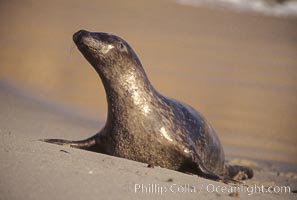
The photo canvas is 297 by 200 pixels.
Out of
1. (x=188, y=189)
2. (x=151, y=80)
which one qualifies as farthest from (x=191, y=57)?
(x=188, y=189)

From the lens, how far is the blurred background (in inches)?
480

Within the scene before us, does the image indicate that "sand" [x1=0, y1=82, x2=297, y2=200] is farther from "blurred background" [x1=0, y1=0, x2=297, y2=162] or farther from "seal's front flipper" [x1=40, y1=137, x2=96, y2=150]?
"blurred background" [x1=0, y1=0, x2=297, y2=162]

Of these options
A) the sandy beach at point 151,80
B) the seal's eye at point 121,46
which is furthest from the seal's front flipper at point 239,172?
the seal's eye at point 121,46

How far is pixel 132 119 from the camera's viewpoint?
20.1 feet

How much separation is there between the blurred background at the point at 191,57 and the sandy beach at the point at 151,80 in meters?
0.04

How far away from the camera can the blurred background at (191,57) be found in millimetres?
12188

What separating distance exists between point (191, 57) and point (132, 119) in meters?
12.4

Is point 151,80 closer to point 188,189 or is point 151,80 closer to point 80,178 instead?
point 188,189

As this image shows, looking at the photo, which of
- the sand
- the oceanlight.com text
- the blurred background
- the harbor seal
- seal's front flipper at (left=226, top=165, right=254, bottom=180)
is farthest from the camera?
the blurred background

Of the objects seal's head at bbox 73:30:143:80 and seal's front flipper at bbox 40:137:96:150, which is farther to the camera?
seal's front flipper at bbox 40:137:96:150

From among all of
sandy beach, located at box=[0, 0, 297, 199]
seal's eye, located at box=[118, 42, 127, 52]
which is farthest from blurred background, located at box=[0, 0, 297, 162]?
seal's eye, located at box=[118, 42, 127, 52]

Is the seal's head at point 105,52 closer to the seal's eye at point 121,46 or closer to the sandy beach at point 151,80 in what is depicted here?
the seal's eye at point 121,46

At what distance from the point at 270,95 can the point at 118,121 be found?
8812 mm

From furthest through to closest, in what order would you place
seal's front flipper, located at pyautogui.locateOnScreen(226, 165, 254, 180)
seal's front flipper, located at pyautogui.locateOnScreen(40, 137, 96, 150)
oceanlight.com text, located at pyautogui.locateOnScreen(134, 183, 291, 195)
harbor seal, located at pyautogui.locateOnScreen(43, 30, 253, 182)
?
seal's front flipper, located at pyautogui.locateOnScreen(226, 165, 254, 180) → seal's front flipper, located at pyautogui.locateOnScreen(40, 137, 96, 150) → harbor seal, located at pyautogui.locateOnScreen(43, 30, 253, 182) → oceanlight.com text, located at pyautogui.locateOnScreen(134, 183, 291, 195)
